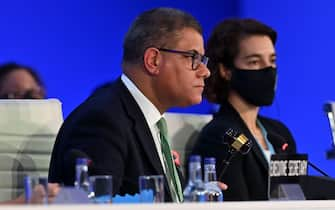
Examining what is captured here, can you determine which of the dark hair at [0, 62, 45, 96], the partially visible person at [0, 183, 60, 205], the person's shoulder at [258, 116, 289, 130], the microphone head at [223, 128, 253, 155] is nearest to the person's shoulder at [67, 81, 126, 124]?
the microphone head at [223, 128, 253, 155]

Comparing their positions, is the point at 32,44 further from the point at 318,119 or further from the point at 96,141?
the point at 96,141

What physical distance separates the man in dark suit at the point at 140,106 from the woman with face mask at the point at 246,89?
1.47ft

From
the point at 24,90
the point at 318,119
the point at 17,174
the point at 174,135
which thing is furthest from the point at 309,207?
the point at 318,119

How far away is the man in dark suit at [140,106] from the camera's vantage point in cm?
176

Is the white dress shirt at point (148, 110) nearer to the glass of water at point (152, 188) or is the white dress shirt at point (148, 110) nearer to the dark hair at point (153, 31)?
the dark hair at point (153, 31)

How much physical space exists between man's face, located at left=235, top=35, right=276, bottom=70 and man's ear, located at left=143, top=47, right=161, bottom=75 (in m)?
0.62

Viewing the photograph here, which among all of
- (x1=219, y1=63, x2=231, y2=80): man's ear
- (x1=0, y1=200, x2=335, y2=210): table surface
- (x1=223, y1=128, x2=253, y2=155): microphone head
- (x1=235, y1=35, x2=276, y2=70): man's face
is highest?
(x1=235, y1=35, x2=276, y2=70): man's face

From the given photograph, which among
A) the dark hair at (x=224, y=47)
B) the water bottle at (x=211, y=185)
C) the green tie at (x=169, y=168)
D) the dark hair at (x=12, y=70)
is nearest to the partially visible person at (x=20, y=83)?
the dark hair at (x=12, y=70)

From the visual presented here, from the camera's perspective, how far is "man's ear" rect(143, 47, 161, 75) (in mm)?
1979

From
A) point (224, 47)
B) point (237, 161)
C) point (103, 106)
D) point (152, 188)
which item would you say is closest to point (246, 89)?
point (224, 47)

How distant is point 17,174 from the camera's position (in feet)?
6.57

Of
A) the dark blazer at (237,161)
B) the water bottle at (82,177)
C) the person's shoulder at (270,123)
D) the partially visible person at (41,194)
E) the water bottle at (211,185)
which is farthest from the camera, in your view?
the person's shoulder at (270,123)

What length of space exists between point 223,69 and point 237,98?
11cm

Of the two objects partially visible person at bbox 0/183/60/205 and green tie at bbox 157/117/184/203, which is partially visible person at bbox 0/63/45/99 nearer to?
green tie at bbox 157/117/184/203
